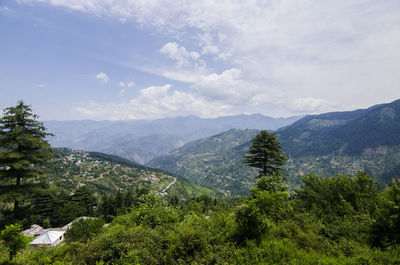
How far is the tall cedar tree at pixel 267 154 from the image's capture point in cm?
1593

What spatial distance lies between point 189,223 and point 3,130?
14.0m

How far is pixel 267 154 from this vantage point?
1614 cm

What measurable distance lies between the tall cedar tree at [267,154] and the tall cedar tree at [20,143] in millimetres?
17561

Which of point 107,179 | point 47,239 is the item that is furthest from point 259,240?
point 107,179

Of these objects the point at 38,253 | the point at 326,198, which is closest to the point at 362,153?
the point at 326,198

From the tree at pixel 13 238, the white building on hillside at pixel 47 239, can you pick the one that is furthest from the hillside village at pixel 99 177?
the tree at pixel 13 238

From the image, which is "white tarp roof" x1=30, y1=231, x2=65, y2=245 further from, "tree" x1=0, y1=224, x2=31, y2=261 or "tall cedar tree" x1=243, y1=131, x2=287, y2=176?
"tall cedar tree" x1=243, y1=131, x2=287, y2=176

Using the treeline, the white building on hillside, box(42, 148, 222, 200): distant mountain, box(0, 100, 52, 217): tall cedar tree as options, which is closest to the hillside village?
box(42, 148, 222, 200): distant mountain

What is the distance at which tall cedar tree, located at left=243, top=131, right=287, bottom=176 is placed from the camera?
15929 mm

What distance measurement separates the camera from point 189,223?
24.7 feet

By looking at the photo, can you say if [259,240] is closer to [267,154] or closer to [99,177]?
[267,154]

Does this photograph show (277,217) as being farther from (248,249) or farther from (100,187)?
(100,187)

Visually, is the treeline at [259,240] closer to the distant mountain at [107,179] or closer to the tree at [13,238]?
the tree at [13,238]

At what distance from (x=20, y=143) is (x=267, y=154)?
19966 mm
